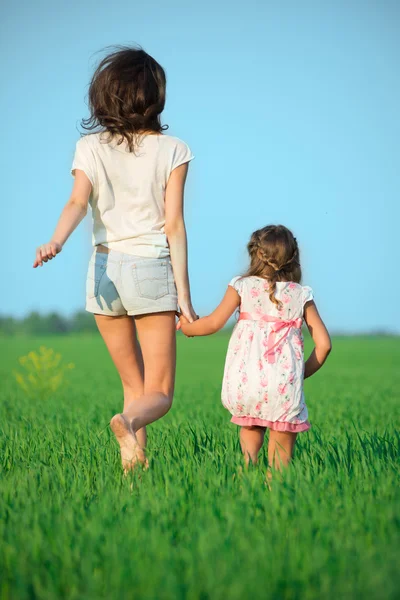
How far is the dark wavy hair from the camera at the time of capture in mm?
4027

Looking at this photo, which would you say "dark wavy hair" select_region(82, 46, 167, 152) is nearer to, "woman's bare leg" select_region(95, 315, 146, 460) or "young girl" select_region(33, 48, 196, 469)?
"young girl" select_region(33, 48, 196, 469)

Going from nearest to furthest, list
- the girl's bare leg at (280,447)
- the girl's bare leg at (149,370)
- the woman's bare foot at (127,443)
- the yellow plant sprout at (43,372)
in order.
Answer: the woman's bare foot at (127,443) < the girl's bare leg at (149,370) < the girl's bare leg at (280,447) < the yellow plant sprout at (43,372)

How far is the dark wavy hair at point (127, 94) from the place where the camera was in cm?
403

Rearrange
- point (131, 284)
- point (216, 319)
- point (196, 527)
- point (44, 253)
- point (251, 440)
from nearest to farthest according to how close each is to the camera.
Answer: point (196, 527) < point (44, 253) < point (131, 284) < point (216, 319) < point (251, 440)

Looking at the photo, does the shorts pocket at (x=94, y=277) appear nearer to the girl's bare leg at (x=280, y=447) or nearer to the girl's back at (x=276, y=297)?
the girl's back at (x=276, y=297)

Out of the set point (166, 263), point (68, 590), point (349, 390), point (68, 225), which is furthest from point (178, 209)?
point (349, 390)

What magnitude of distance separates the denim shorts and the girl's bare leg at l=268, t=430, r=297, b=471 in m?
0.90

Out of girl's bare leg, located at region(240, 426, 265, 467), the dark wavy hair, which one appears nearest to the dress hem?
girl's bare leg, located at region(240, 426, 265, 467)

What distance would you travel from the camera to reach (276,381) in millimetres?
4008

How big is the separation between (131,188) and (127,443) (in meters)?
1.34

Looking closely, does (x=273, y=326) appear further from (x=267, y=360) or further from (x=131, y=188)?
(x=131, y=188)

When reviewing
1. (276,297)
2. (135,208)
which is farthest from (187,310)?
(135,208)

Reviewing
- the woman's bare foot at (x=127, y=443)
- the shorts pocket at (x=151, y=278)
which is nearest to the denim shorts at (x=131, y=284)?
the shorts pocket at (x=151, y=278)

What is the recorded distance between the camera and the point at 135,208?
402 cm
